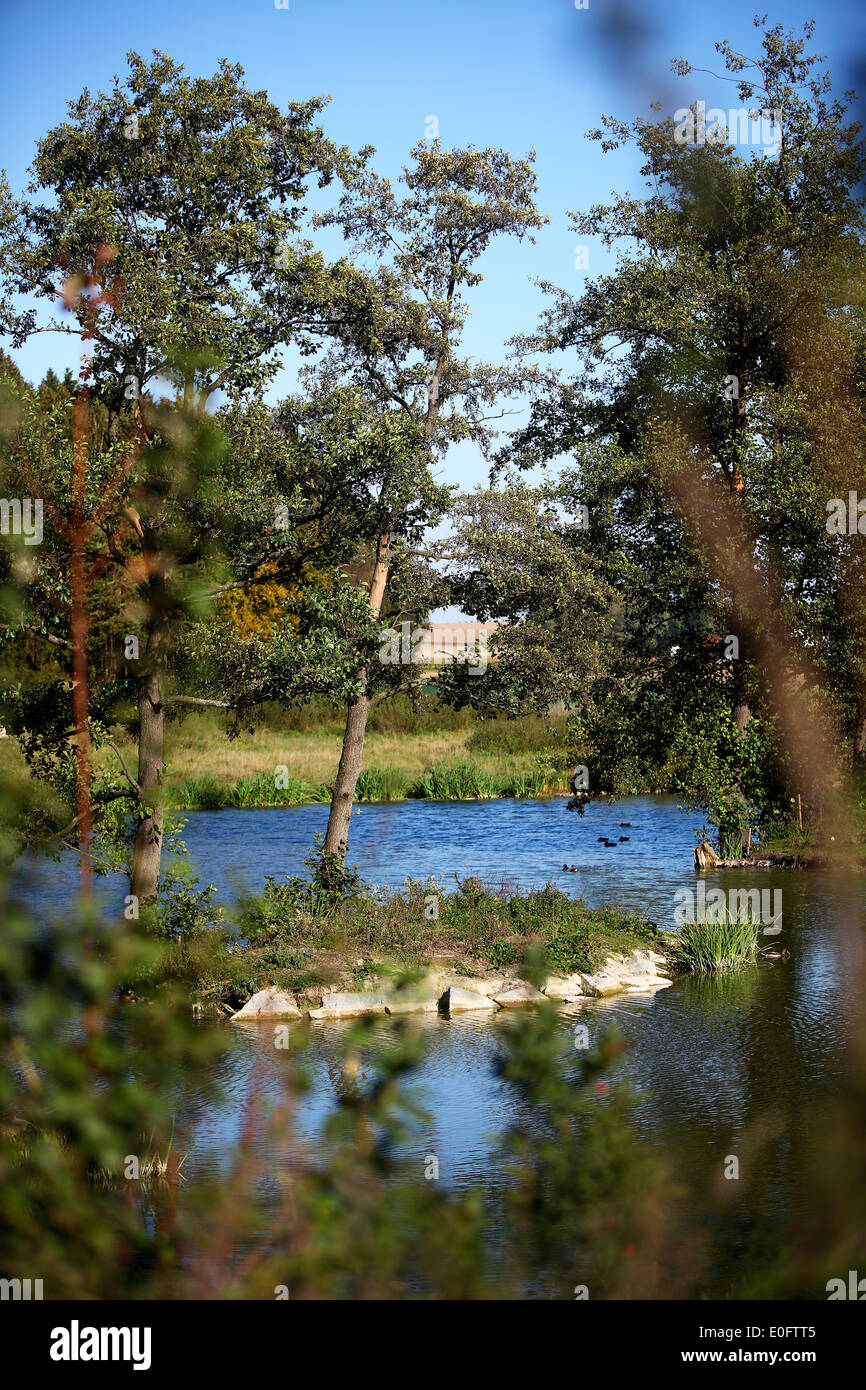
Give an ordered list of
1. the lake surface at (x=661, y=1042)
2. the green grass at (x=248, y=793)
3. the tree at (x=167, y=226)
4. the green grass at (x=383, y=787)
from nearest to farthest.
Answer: the lake surface at (x=661, y=1042) → the tree at (x=167, y=226) → the green grass at (x=383, y=787) → the green grass at (x=248, y=793)

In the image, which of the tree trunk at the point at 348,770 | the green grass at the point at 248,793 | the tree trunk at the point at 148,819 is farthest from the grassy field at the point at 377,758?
the tree trunk at the point at 148,819

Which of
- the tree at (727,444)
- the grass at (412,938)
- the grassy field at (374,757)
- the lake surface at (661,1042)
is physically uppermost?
the tree at (727,444)

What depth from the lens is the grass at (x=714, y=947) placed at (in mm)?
18219

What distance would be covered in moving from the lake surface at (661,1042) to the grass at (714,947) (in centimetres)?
25

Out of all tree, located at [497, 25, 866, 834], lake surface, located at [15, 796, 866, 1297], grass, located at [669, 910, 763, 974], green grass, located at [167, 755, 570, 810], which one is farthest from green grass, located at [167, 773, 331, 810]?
grass, located at [669, 910, 763, 974]

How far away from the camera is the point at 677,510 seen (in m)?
21.9

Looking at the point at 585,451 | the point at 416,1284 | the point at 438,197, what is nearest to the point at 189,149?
the point at 438,197

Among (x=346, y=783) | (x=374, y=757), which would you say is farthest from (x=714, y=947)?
(x=374, y=757)

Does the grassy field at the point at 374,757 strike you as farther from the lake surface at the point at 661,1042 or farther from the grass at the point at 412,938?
the grass at the point at 412,938

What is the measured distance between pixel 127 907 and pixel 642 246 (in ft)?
51.2

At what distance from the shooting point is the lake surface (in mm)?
10820

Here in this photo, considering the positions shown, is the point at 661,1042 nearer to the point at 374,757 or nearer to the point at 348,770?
the point at 348,770

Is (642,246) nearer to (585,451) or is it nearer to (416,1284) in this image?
(585,451)
